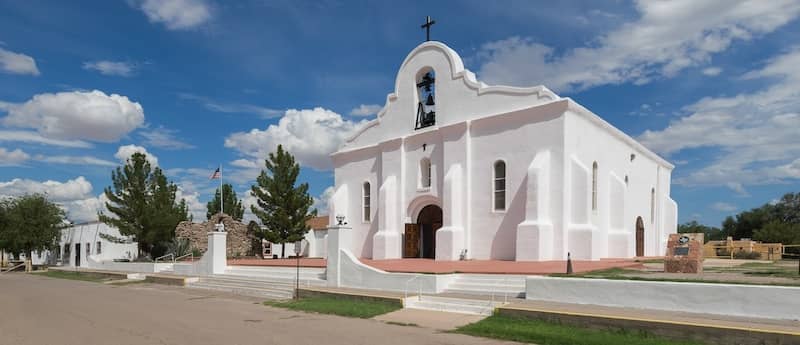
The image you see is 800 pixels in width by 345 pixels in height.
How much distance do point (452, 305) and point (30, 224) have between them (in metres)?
37.3

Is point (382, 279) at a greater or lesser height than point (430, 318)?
greater

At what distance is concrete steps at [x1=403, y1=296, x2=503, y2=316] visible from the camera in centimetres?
1163

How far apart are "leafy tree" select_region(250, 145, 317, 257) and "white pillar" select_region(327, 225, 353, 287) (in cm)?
1309

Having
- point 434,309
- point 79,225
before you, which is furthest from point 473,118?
point 79,225

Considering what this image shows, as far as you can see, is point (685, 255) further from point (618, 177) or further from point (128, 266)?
point (128, 266)

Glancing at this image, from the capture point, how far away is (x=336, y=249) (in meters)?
17.0

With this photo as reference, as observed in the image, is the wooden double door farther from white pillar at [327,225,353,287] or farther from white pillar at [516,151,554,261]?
white pillar at [327,225,353,287]

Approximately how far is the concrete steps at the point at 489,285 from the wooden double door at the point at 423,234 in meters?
9.27

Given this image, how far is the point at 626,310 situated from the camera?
10328 millimetres

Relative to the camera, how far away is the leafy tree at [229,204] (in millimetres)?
46606

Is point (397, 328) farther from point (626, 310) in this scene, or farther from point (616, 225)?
point (616, 225)

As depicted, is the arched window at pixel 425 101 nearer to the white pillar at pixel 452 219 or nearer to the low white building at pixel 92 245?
the white pillar at pixel 452 219

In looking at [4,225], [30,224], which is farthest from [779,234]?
[4,225]

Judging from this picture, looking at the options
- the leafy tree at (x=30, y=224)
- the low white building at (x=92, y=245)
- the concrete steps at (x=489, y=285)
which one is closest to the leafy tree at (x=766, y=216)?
the concrete steps at (x=489, y=285)
